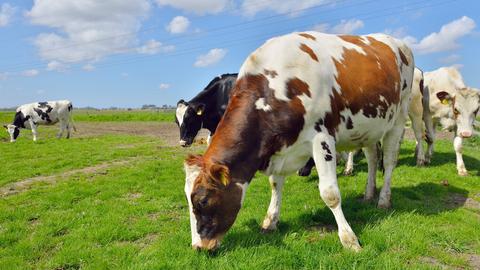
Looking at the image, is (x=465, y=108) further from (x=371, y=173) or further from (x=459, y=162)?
(x=371, y=173)

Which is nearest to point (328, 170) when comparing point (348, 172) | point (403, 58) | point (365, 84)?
point (365, 84)

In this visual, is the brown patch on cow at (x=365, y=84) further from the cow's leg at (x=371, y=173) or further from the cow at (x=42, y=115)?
the cow at (x=42, y=115)

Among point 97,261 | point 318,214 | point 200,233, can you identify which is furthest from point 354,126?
point 97,261

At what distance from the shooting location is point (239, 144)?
4766 millimetres

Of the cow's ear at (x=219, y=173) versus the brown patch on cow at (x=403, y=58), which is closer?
the cow's ear at (x=219, y=173)

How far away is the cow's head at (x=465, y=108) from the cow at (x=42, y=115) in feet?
77.0

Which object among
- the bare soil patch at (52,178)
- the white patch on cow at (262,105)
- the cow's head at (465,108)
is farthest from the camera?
the bare soil patch at (52,178)

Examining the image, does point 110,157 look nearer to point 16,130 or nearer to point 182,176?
point 182,176

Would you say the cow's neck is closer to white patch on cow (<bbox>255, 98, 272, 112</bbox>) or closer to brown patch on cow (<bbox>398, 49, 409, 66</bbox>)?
white patch on cow (<bbox>255, 98, 272, 112</bbox>)

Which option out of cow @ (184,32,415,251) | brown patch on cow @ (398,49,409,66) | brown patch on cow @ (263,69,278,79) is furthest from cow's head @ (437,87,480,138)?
brown patch on cow @ (263,69,278,79)

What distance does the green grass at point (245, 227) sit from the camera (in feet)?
15.1

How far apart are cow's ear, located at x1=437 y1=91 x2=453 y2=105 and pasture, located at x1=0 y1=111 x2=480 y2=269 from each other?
169 cm

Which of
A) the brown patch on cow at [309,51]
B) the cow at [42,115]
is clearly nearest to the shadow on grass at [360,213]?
the brown patch on cow at [309,51]

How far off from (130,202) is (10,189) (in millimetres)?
4116
